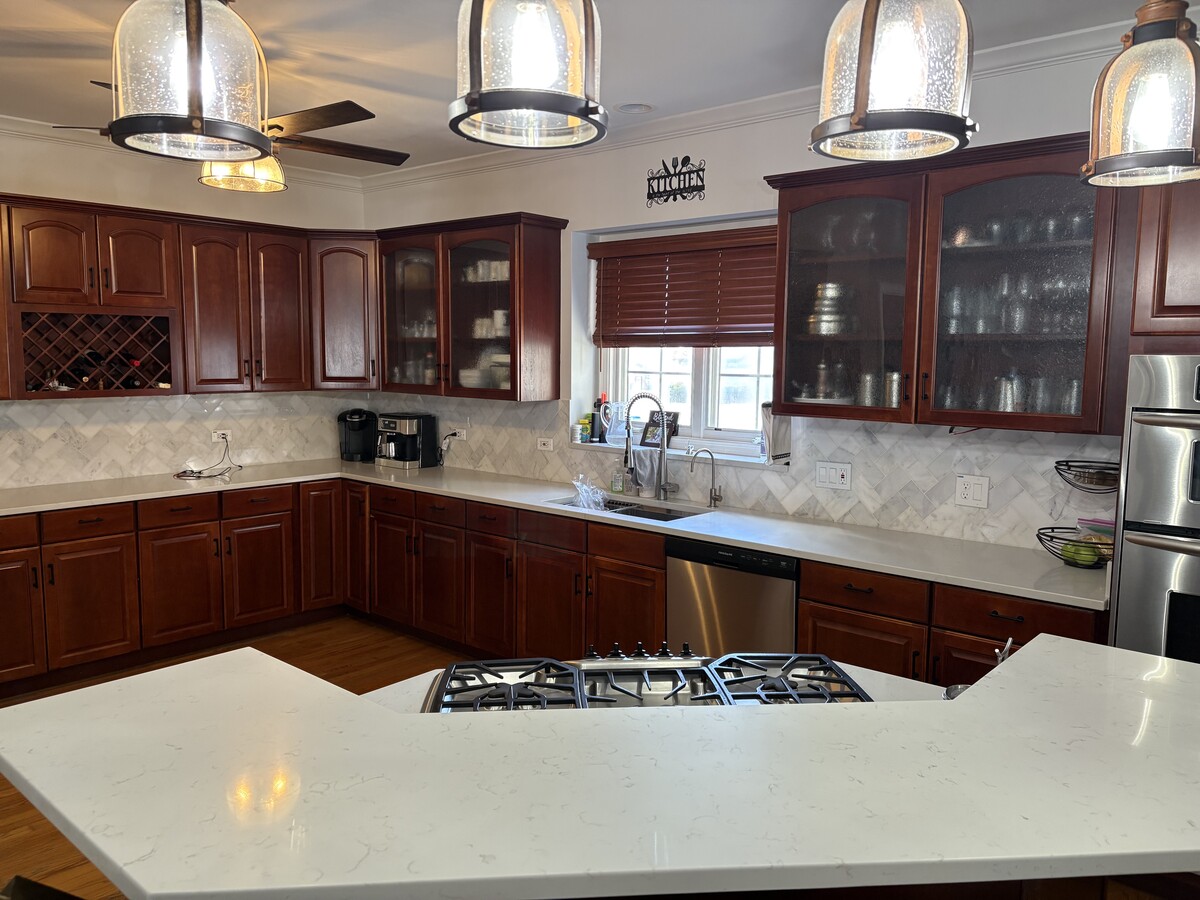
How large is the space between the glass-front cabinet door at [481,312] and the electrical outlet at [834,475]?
65.0 inches

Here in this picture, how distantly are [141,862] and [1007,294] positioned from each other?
2.82 m

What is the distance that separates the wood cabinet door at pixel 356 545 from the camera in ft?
16.0

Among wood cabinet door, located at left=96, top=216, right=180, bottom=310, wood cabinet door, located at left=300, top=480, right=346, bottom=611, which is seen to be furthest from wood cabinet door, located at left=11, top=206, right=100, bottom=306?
wood cabinet door, located at left=300, top=480, right=346, bottom=611

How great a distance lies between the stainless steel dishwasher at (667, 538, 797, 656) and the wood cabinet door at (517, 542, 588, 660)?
20.8 inches

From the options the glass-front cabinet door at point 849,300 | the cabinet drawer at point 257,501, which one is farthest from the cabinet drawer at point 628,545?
the cabinet drawer at point 257,501

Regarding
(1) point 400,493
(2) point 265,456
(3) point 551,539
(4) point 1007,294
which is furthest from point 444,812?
(2) point 265,456

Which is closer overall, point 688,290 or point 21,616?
point 21,616

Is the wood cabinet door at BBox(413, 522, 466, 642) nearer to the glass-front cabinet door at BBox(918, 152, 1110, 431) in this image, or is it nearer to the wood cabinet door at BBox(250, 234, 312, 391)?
the wood cabinet door at BBox(250, 234, 312, 391)

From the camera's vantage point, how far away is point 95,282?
4184 millimetres

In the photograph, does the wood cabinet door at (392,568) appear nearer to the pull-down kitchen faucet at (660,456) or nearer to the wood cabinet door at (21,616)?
the pull-down kitchen faucet at (660,456)

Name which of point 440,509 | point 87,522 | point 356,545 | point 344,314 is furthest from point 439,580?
point 344,314

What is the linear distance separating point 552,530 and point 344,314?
215 centimetres

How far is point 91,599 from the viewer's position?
404cm

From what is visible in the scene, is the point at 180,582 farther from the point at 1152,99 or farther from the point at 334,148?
the point at 1152,99
